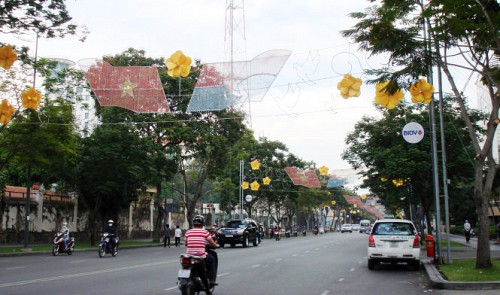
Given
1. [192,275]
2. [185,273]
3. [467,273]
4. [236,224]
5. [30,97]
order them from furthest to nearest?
[236,224] → [30,97] → [467,273] → [192,275] → [185,273]

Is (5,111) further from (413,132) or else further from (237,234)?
(237,234)

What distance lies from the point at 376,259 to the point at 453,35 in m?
8.06

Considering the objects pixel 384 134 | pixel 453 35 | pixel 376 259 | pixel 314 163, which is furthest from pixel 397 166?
pixel 314 163

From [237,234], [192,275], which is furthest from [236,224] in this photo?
[192,275]

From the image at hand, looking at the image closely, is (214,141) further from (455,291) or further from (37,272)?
(455,291)

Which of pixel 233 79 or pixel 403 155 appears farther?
pixel 403 155

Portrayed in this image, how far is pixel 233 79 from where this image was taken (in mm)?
15500

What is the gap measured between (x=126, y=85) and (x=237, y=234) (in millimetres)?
19354

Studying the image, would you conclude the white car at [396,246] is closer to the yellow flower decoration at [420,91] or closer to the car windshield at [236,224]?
the yellow flower decoration at [420,91]

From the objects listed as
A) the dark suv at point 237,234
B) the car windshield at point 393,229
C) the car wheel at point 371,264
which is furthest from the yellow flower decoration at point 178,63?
the dark suv at point 237,234

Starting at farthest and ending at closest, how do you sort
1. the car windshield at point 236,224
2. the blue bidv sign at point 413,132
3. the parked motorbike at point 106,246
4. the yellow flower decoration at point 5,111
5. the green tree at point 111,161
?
the car windshield at point 236,224, the green tree at point 111,161, the parked motorbike at point 106,246, the blue bidv sign at point 413,132, the yellow flower decoration at point 5,111

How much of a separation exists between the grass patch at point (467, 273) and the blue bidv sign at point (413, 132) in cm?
431

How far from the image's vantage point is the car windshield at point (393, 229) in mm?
17381

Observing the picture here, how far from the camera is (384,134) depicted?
28750 millimetres
